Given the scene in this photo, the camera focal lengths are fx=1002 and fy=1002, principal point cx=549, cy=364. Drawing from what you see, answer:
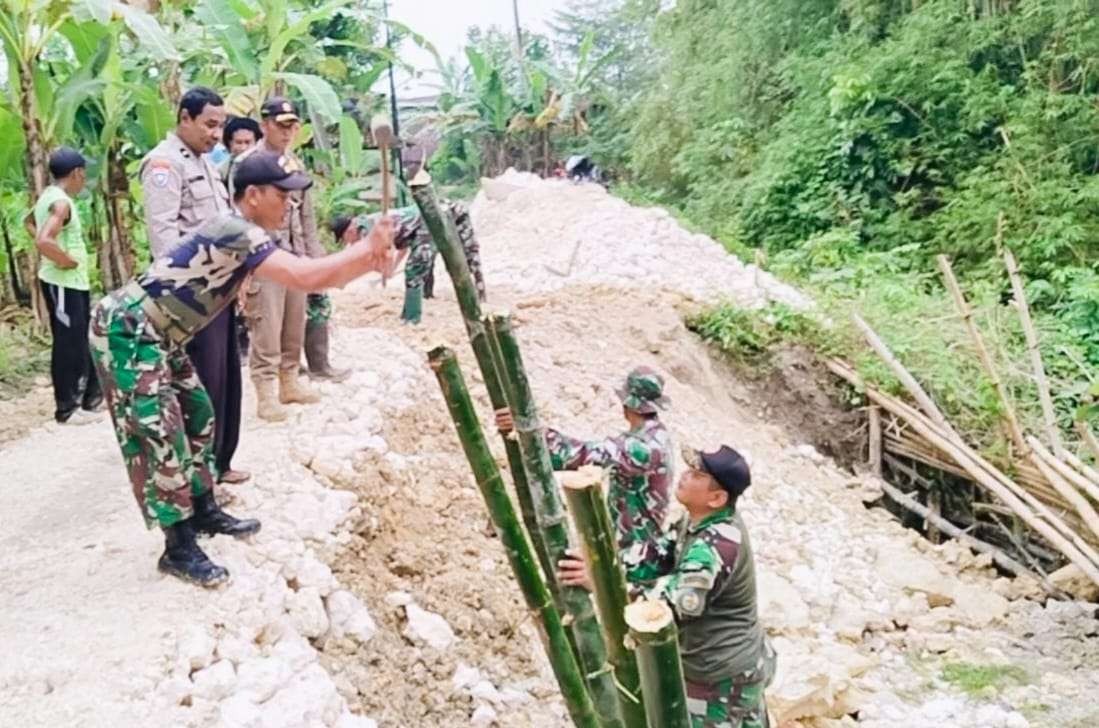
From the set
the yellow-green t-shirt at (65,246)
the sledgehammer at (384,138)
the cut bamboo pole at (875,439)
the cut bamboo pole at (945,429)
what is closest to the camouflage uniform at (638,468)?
the sledgehammer at (384,138)

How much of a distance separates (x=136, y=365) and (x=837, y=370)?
19.9 feet

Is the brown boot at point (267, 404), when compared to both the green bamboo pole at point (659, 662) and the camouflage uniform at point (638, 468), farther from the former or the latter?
the green bamboo pole at point (659, 662)

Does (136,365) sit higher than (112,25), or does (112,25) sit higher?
(112,25)

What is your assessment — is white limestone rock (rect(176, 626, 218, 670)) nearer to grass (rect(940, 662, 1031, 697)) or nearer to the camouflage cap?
the camouflage cap

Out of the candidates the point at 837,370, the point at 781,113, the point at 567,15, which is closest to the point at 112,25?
the point at 837,370

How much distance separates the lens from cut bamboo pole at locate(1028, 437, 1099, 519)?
520 cm

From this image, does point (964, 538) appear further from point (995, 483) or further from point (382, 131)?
point (382, 131)

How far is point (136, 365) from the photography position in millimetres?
2910

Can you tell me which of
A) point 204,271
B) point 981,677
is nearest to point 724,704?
point 204,271

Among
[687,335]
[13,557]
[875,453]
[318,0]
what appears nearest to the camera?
[13,557]

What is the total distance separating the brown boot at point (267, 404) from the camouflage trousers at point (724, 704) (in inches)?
101

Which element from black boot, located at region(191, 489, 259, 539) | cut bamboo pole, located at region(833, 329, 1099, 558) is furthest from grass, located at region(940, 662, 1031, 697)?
black boot, located at region(191, 489, 259, 539)

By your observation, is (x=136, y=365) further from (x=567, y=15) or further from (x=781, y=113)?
(x=567, y=15)

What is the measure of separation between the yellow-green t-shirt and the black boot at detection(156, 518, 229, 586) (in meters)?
2.07
